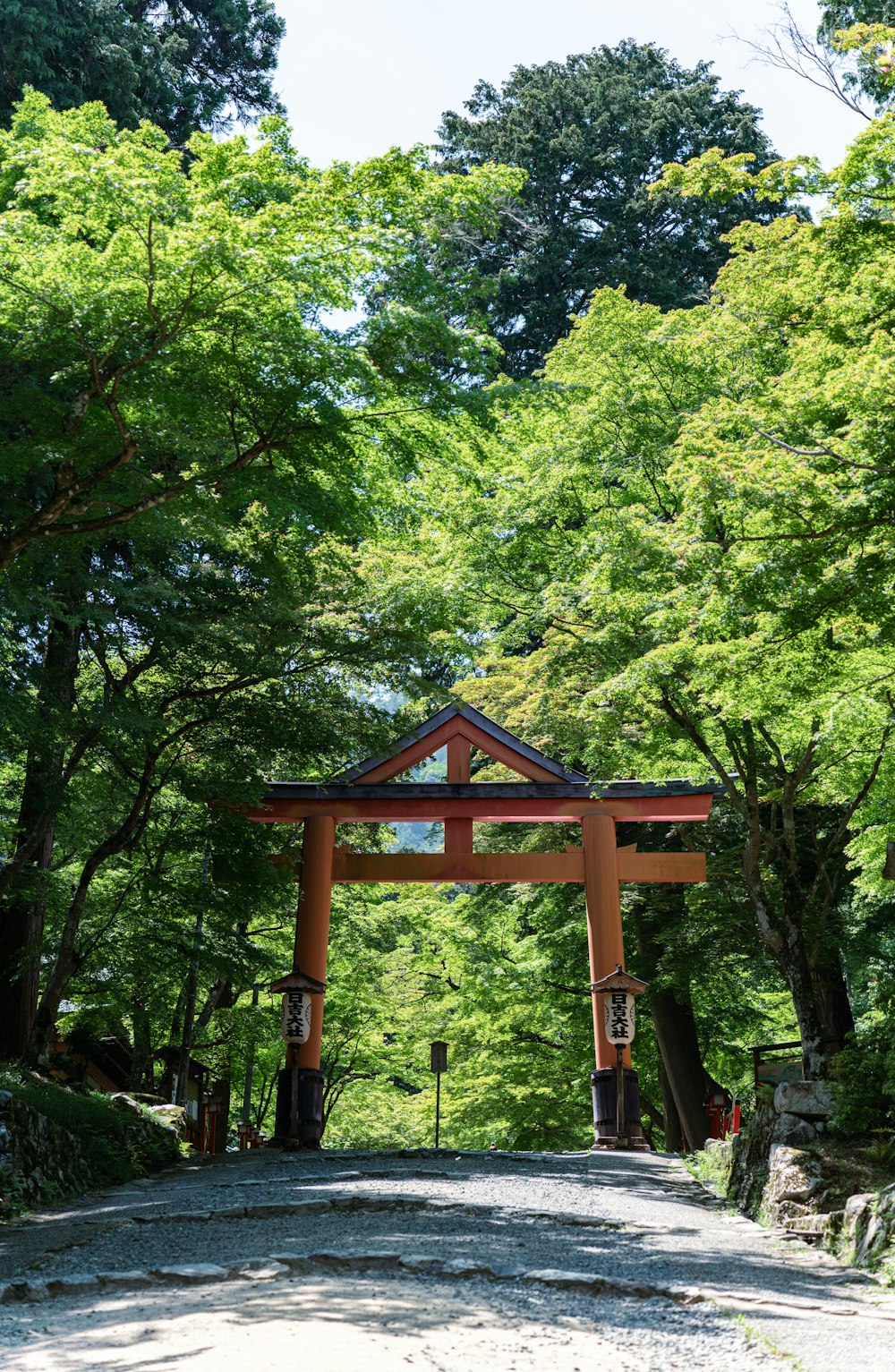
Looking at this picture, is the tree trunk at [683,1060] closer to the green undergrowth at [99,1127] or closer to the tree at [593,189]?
the green undergrowth at [99,1127]

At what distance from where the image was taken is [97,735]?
1070 centimetres

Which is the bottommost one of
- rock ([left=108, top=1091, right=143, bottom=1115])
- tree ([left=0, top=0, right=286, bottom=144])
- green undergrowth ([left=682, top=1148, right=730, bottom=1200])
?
green undergrowth ([left=682, top=1148, right=730, bottom=1200])

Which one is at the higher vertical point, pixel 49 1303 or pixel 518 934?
pixel 518 934

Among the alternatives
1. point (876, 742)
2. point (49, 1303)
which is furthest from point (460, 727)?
point (49, 1303)

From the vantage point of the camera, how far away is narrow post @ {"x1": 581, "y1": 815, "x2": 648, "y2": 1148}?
42.5ft

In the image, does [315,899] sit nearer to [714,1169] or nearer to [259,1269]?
[714,1169]

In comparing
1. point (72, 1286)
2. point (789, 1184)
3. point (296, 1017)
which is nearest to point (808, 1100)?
point (789, 1184)

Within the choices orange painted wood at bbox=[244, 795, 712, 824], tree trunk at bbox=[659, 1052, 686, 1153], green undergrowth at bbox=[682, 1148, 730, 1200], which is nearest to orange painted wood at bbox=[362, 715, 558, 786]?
orange painted wood at bbox=[244, 795, 712, 824]

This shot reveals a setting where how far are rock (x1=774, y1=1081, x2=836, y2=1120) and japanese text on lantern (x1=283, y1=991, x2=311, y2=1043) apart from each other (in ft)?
20.9

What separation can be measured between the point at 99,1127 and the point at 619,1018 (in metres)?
5.68

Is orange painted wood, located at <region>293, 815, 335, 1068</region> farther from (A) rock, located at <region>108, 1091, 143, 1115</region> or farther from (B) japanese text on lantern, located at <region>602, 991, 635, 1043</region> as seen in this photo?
(B) japanese text on lantern, located at <region>602, 991, 635, 1043</region>

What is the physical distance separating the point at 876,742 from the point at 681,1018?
7370mm

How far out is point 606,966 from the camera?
13.6 meters

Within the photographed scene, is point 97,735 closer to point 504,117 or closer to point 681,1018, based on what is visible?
point 681,1018
